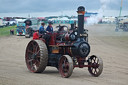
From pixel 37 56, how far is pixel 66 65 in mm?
1641

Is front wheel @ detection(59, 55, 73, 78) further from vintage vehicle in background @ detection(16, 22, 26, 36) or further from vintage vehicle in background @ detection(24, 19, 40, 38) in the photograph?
vintage vehicle in background @ detection(16, 22, 26, 36)

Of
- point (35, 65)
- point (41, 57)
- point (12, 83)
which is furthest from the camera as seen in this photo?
point (35, 65)

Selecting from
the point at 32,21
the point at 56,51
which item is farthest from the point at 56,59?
the point at 32,21

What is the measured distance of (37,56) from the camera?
428 inches

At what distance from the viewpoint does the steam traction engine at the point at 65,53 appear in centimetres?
975

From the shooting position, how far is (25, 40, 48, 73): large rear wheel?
10.4 metres

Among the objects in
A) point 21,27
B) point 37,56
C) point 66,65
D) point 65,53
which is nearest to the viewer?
point 66,65

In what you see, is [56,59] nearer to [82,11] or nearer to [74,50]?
[74,50]

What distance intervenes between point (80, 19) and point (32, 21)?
1170 inches

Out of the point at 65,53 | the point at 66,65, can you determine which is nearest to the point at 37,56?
the point at 65,53

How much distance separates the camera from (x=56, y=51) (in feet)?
34.7

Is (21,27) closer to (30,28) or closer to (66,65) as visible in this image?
(30,28)

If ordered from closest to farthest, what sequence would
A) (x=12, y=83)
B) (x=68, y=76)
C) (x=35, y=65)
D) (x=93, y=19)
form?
(x=12, y=83) < (x=68, y=76) < (x=35, y=65) < (x=93, y=19)

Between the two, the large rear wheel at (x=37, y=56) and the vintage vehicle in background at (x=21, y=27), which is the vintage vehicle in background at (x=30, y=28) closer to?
the vintage vehicle in background at (x=21, y=27)
